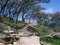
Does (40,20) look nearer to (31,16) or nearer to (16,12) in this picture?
(31,16)

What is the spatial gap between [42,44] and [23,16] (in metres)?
43.7

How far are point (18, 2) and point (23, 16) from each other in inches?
696

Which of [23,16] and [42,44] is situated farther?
[23,16]

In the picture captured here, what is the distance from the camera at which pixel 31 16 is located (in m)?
66.6

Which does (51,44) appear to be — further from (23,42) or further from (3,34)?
(3,34)

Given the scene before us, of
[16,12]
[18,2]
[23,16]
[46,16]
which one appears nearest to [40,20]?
[46,16]

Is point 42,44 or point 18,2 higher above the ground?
point 18,2

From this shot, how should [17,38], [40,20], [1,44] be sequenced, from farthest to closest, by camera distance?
[40,20]
[17,38]
[1,44]

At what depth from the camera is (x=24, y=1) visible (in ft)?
128

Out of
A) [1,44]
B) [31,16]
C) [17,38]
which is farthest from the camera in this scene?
[31,16]

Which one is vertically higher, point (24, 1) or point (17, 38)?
point (24, 1)

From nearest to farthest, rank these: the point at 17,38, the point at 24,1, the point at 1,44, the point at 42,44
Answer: the point at 1,44 → the point at 42,44 → the point at 17,38 → the point at 24,1

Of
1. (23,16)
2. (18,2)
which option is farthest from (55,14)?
(18,2)

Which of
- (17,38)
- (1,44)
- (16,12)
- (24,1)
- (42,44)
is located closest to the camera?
(1,44)
